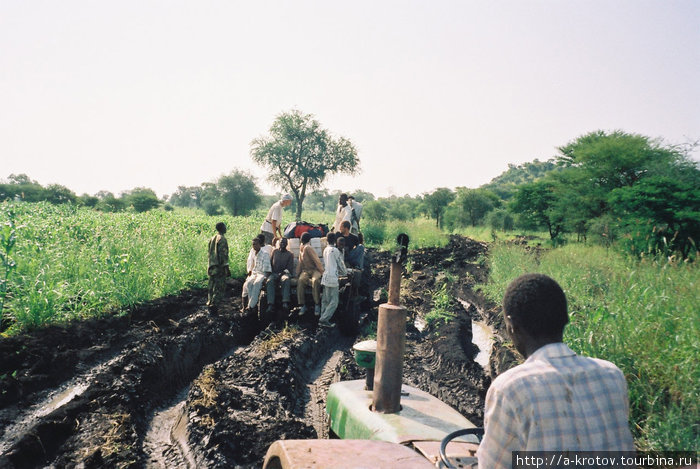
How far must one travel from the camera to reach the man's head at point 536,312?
1878mm

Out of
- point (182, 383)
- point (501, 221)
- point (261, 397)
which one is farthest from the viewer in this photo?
point (501, 221)

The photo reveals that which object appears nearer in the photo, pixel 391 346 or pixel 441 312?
pixel 391 346

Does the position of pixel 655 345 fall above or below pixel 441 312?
above

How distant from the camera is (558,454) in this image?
169cm

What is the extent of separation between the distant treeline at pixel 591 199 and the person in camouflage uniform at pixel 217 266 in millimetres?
5841

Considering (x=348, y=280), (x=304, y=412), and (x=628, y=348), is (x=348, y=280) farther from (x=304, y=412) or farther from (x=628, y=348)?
(x=628, y=348)

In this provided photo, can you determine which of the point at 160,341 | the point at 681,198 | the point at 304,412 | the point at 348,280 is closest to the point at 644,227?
the point at 681,198

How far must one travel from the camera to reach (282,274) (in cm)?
948

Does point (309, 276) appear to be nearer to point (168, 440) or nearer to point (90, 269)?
point (90, 269)

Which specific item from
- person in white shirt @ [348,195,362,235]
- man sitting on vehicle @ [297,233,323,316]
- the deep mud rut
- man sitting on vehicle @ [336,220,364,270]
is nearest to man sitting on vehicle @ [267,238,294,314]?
man sitting on vehicle @ [297,233,323,316]

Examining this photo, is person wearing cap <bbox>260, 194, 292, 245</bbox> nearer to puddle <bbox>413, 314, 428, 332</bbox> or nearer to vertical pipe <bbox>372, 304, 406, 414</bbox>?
puddle <bbox>413, 314, 428, 332</bbox>

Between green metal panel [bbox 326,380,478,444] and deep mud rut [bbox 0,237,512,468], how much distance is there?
4.98 feet

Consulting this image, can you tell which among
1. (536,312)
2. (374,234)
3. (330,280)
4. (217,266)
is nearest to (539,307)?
(536,312)

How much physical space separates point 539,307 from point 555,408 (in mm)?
385
